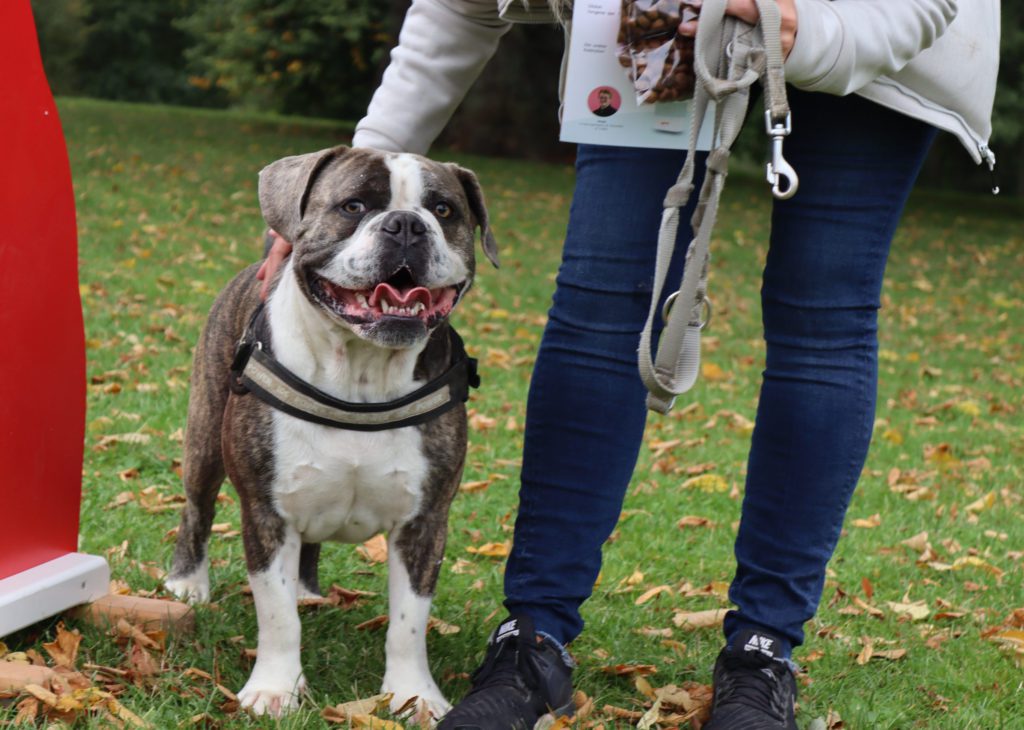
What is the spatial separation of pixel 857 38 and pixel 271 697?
1.85 meters

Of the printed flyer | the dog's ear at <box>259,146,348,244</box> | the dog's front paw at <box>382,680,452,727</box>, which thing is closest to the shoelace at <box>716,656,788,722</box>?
the dog's front paw at <box>382,680,452,727</box>

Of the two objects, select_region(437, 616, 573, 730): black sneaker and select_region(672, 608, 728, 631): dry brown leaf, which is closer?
select_region(437, 616, 573, 730): black sneaker

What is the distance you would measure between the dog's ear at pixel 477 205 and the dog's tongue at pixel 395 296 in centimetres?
33

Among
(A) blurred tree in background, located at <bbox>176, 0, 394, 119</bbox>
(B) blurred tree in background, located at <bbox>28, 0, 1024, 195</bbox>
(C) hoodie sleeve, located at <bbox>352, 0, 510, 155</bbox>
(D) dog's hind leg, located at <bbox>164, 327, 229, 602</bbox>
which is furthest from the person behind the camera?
(A) blurred tree in background, located at <bbox>176, 0, 394, 119</bbox>

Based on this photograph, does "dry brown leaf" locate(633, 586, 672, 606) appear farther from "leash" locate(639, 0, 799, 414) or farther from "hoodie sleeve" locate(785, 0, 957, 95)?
"hoodie sleeve" locate(785, 0, 957, 95)

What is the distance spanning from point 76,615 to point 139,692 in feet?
1.52

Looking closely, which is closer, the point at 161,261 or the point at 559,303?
the point at 559,303

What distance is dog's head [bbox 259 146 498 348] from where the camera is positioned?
2676mm

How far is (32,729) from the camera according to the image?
2521 millimetres

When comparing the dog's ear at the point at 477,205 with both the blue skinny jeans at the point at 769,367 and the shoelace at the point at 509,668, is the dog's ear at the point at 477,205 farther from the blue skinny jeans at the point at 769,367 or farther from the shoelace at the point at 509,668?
the shoelace at the point at 509,668

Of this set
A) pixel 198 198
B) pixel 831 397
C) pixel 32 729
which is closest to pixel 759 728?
pixel 831 397

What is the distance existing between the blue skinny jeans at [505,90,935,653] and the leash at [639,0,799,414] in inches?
9.6

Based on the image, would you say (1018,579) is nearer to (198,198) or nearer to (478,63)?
(478,63)

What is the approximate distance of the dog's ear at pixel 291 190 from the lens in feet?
9.29
